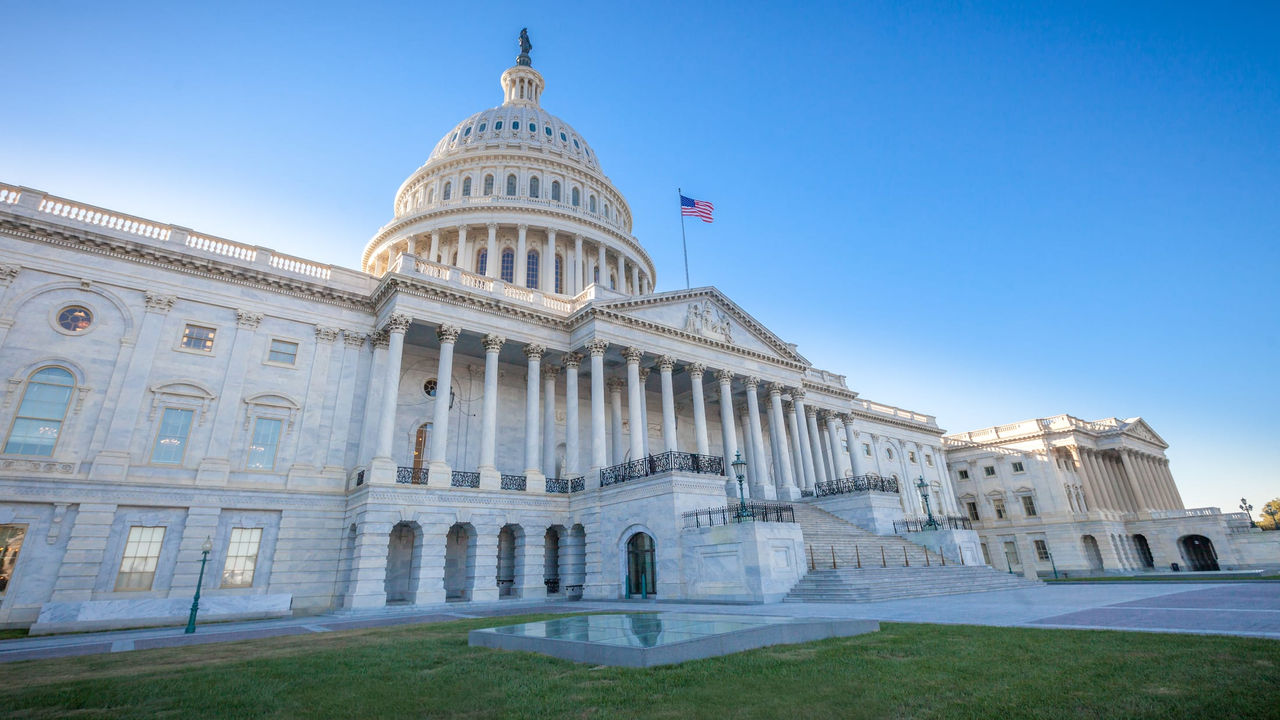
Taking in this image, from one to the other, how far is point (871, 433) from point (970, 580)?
107 feet

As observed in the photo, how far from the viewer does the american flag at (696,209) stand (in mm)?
38656

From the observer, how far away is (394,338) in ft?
92.1

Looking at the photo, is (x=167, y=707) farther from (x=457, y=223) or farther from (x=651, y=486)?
(x=457, y=223)

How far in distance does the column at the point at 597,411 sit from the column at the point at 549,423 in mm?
2714

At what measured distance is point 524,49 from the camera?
70.1 metres

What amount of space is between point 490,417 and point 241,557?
11108 mm

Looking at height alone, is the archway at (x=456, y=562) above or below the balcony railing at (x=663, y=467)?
below

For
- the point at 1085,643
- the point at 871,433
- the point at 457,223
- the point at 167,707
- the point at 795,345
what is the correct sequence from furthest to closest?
the point at 871,433 → the point at 457,223 → the point at 795,345 → the point at 1085,643 → the point at 167,707

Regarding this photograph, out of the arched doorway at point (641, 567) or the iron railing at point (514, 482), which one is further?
the iron railing at point (514, 482)

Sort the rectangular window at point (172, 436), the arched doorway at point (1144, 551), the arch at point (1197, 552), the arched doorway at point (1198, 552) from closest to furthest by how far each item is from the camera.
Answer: the rectangular window at point (172, 436)
the arch at point (1197, 552)
the arched doorway at point (1198, 552)
the arched doorway at point (1144, 551)

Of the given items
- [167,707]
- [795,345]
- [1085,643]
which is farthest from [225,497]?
[795,345]

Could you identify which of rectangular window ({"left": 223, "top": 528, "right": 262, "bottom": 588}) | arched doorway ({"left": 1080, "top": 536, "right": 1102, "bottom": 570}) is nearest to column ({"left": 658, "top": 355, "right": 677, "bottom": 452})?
rectangular window ({"left": 223, "top": 528, "right": 262, "bottom": 588})

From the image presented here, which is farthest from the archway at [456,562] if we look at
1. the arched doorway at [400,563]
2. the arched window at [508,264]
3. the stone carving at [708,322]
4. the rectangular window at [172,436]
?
the arched window at [508,264]

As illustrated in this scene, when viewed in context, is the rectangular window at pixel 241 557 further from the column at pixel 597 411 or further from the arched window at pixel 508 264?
the arched window at pixel 508 264
